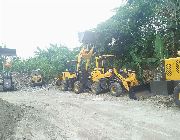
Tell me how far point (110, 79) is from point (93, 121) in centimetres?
635

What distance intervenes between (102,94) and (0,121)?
686 centimetres

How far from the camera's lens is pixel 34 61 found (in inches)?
1206

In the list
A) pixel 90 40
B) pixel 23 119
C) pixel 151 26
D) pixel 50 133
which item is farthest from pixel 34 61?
pixel 50 133

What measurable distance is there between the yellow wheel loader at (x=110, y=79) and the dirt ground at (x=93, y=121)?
1916 millimetres

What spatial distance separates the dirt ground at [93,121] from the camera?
24.3 ft

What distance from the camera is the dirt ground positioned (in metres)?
7.40

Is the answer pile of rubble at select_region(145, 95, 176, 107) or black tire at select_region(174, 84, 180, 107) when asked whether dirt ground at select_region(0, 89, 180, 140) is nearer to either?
pile of rubble at select_region(145, 95, 176, 107)

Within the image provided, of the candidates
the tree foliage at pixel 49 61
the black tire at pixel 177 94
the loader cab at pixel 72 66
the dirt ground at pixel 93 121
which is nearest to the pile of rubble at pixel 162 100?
the dirt ground at pixel 93 121

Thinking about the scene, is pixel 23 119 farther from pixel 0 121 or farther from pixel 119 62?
pixel 119 62

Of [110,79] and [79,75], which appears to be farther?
[79,75]

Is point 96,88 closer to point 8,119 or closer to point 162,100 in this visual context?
point 162,100

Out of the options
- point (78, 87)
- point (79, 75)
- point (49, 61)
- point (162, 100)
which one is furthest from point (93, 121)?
point (49, 61)

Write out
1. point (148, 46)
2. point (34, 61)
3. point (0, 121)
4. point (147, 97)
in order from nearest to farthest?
1. point (0, 121)
2. point (147, 97)
3. point (148, 46)
4. point (34, 61)

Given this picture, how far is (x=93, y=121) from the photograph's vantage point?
8945 mm
